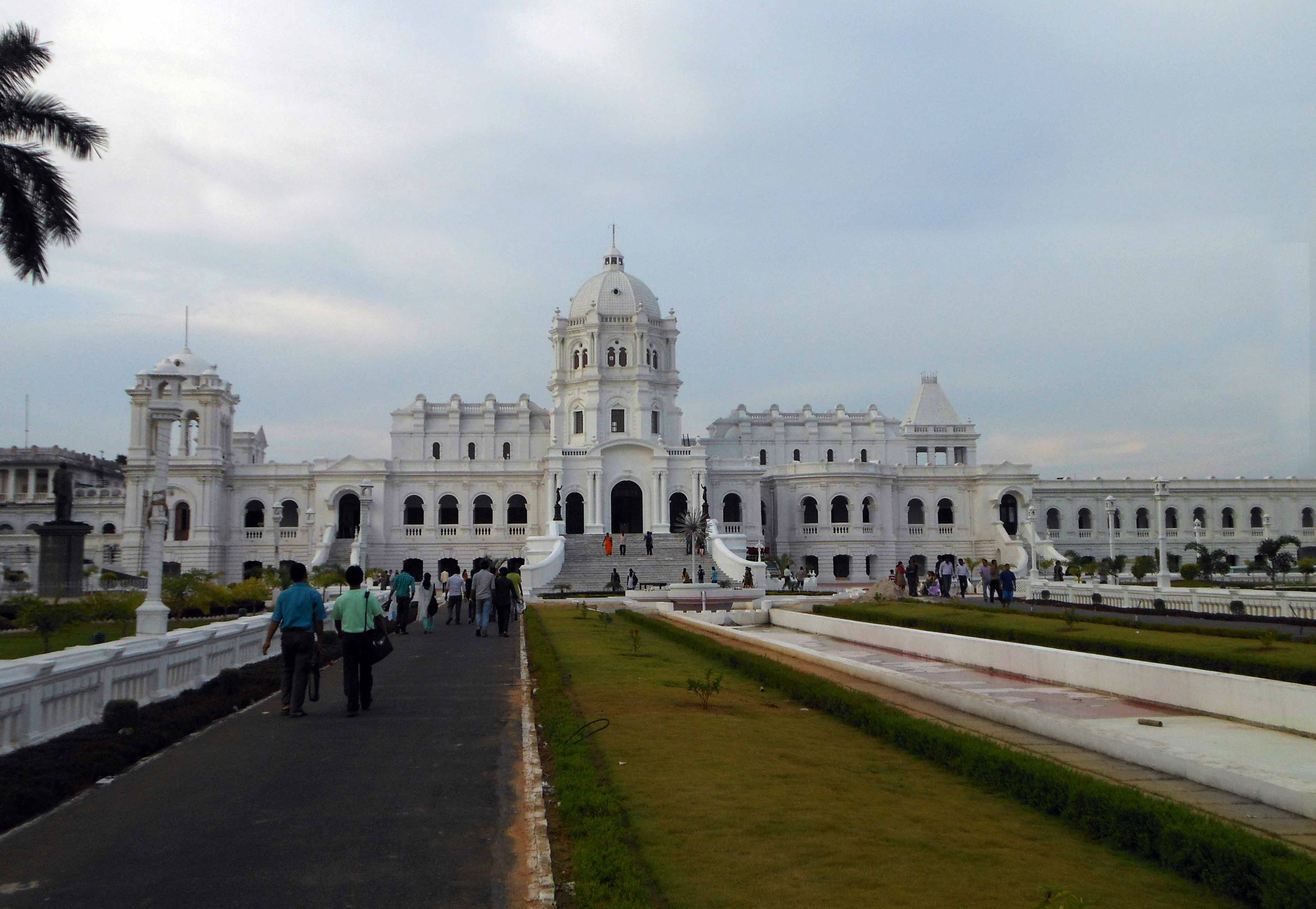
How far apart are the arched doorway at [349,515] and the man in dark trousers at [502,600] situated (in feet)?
133

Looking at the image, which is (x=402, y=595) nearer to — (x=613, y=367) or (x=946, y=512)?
(x=613, y=367)

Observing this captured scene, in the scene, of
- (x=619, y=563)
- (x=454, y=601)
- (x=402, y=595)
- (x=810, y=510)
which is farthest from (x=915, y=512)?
(x=402, y=595)

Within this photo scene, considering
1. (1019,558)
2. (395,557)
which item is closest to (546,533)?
(395,557)

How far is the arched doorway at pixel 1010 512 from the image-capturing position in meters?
67.1

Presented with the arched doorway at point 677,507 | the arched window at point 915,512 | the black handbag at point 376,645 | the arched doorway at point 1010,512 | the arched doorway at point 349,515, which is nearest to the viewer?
the black handbag at point 376,645

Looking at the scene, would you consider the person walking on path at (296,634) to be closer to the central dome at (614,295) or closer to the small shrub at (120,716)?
the small shrub at (120,716)

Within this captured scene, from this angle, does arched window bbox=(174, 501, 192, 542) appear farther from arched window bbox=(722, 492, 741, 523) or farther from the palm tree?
Result: the palm tree

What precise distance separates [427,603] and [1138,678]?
18854 mm

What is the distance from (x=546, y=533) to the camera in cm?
6288

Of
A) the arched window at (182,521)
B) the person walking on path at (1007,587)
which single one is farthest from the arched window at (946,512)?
the arched window at (182,521)

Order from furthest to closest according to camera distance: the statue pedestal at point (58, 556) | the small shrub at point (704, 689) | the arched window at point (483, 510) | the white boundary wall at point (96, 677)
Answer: the arched window at point (483, 510) < the statue pedestal at point (58, 556) < the small shrub at point (704, 689) < the white boundary wall at point (96, 677)

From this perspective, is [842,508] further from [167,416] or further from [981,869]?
[981,869]

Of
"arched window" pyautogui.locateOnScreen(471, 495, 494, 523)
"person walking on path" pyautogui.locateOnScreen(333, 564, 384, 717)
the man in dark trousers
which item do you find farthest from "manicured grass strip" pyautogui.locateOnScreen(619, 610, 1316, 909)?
"arched window" pyautogui.locateOnScreen(471, 495, 494, 523)

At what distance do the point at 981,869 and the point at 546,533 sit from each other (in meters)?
57.1
